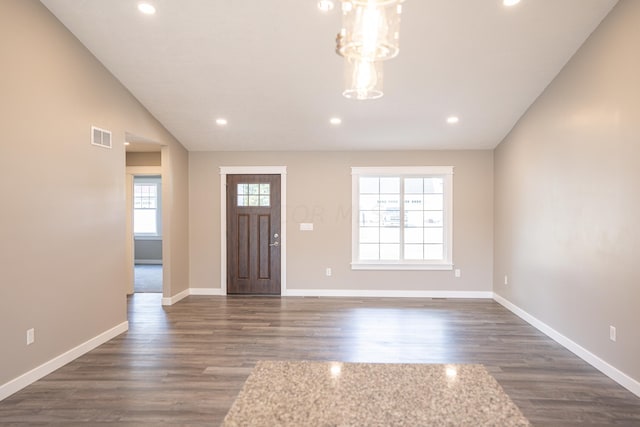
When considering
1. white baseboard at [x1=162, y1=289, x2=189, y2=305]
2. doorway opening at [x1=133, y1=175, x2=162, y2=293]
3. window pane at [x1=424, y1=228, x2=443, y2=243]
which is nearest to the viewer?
white baseboard at [x1=162, y1=289, x2=189, y2=305]

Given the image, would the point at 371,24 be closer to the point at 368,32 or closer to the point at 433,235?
the point at 368,32

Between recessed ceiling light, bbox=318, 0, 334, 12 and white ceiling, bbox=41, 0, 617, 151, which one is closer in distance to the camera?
recessed ceiling light, bbox=318, 0, 334, 12

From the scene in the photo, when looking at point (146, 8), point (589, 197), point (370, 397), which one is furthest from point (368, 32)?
point (589, 197)

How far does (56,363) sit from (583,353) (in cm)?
488

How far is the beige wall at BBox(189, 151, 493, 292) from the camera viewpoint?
691 centimetres

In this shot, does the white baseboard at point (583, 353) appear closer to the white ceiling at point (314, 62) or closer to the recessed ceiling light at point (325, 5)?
the white ceiling at point (314, 62)

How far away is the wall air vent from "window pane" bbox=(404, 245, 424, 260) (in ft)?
15.5

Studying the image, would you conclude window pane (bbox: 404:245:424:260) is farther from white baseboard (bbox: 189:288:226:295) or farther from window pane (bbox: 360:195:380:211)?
white baseboard (bbox: 189:288:226:295)

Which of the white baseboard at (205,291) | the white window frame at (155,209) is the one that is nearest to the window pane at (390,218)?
the white baseboard at (205,291)

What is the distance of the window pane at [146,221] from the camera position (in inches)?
473

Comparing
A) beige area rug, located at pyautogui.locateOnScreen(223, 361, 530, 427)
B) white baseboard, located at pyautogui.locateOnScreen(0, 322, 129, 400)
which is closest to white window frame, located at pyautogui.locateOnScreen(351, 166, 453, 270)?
white baseboard, located at pyautogui.locateOnScreen(0, 322, 129, 400)

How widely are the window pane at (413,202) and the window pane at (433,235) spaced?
0.40m

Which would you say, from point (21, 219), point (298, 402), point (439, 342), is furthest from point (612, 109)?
point (21, 219)

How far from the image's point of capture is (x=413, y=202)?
7.12m
